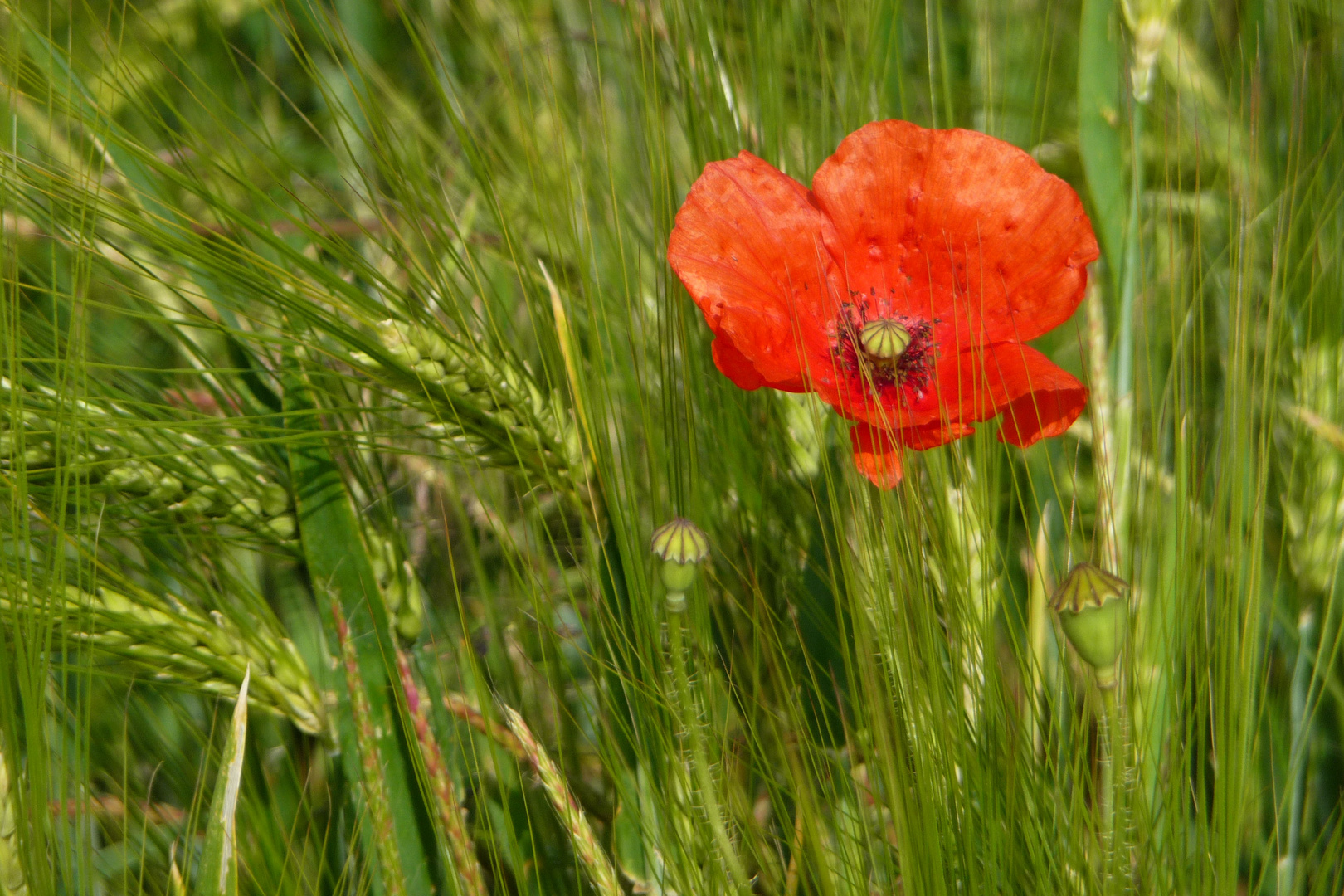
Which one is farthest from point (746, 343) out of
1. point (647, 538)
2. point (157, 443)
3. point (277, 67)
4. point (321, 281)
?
point (277, 67)

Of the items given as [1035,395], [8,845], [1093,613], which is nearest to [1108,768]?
[1093,613]

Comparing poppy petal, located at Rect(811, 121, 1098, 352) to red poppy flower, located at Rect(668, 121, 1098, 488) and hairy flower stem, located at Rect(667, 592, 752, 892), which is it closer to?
red poppy flower, located at Rect(668, 121, 1098, 488)

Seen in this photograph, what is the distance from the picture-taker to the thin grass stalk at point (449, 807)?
19.7 inches

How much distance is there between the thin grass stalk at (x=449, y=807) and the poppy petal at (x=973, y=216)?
31 centimetres

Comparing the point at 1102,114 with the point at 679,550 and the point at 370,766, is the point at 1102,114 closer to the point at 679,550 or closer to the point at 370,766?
the point at 679,550

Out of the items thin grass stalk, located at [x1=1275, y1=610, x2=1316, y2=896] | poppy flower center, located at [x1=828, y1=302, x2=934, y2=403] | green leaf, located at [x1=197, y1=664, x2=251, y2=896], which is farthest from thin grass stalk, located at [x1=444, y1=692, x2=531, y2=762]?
thin grass stalk, located at [x1=1275, y1=610, x2=1316, y2=896]

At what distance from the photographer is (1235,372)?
0.42 meters

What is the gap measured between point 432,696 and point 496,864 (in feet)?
0.44

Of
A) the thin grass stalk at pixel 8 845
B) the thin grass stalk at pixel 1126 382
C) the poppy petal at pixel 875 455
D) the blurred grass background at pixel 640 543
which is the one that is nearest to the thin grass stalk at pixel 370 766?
the blurred grass background at pixel 640 543

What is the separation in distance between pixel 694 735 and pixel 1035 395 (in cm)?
20

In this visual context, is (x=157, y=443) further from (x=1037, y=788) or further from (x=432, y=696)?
(x=1037, y=788)

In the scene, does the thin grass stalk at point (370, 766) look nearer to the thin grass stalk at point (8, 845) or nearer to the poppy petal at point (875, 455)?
the thin grass stalk at point (8, 845)

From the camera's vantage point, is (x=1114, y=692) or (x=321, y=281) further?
(x=321, y=281)

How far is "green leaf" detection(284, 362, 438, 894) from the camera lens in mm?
533
